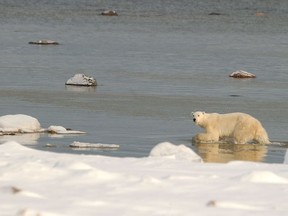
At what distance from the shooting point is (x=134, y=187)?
8.48 metres

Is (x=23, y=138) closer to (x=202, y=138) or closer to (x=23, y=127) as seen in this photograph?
(x=23, y=127)

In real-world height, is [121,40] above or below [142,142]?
above

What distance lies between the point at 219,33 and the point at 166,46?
1079cm

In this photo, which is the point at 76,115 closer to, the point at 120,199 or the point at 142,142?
the point at 142,142

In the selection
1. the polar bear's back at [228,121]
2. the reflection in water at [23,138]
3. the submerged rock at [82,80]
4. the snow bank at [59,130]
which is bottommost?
the reflection in water at [23,138]

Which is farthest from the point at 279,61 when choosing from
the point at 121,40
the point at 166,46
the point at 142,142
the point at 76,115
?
the point at 142,142

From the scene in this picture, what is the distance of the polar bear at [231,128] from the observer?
15.2m

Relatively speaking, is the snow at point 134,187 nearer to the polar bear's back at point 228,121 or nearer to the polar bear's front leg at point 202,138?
the polar bear's front leg at point 202,138

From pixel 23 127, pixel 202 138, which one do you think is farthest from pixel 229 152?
Answer: pixel 23 127

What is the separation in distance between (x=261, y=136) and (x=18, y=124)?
3277 mm

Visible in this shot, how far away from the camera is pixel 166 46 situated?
117 ft

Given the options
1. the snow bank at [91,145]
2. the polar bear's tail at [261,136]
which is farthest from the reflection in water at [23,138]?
the polar bear's tail at [261,136]

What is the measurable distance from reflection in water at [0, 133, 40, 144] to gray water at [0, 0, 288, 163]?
3 centimetres

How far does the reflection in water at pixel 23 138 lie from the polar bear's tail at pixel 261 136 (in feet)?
9.63
